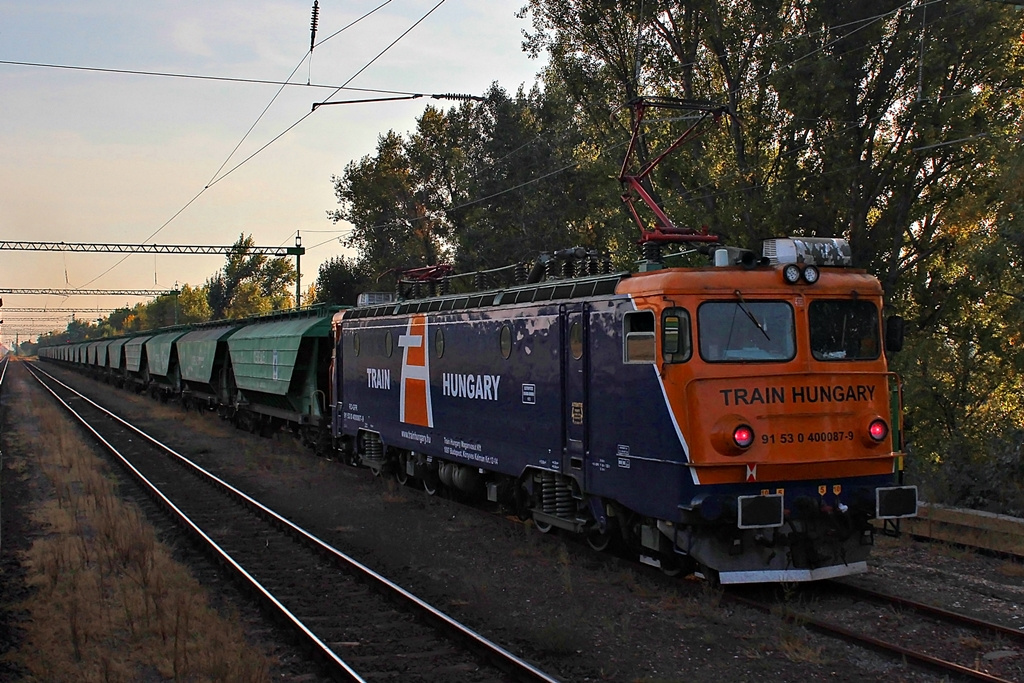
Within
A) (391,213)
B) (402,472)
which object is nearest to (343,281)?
(391,213)

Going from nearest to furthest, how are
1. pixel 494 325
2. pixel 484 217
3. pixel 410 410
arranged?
pixel 494 325, pixel 410 410, pixel 484 217

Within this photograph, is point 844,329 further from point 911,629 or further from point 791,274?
point 911,629

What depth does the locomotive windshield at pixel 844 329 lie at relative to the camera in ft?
30.2

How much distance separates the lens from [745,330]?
8992 mm

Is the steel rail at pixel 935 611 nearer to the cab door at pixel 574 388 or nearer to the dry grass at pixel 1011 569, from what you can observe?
A: the dry grass at pixel 1011 569

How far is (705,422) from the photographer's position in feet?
28.4

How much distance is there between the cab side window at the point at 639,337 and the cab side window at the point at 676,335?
5.2 inches

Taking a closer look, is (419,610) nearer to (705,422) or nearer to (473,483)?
(705,422)

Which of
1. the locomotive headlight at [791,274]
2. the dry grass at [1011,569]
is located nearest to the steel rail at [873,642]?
the dry grass at [1011,569]

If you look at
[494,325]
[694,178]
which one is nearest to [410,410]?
[494,325]

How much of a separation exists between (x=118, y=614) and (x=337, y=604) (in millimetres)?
2147

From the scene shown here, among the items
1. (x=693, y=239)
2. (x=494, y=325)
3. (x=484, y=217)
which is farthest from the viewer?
(x=484, y=217)

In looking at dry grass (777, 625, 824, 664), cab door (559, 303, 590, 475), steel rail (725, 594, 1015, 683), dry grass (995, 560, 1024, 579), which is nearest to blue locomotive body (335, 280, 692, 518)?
cab door (559, 303, 590, 475)

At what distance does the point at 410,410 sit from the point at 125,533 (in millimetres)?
4710
